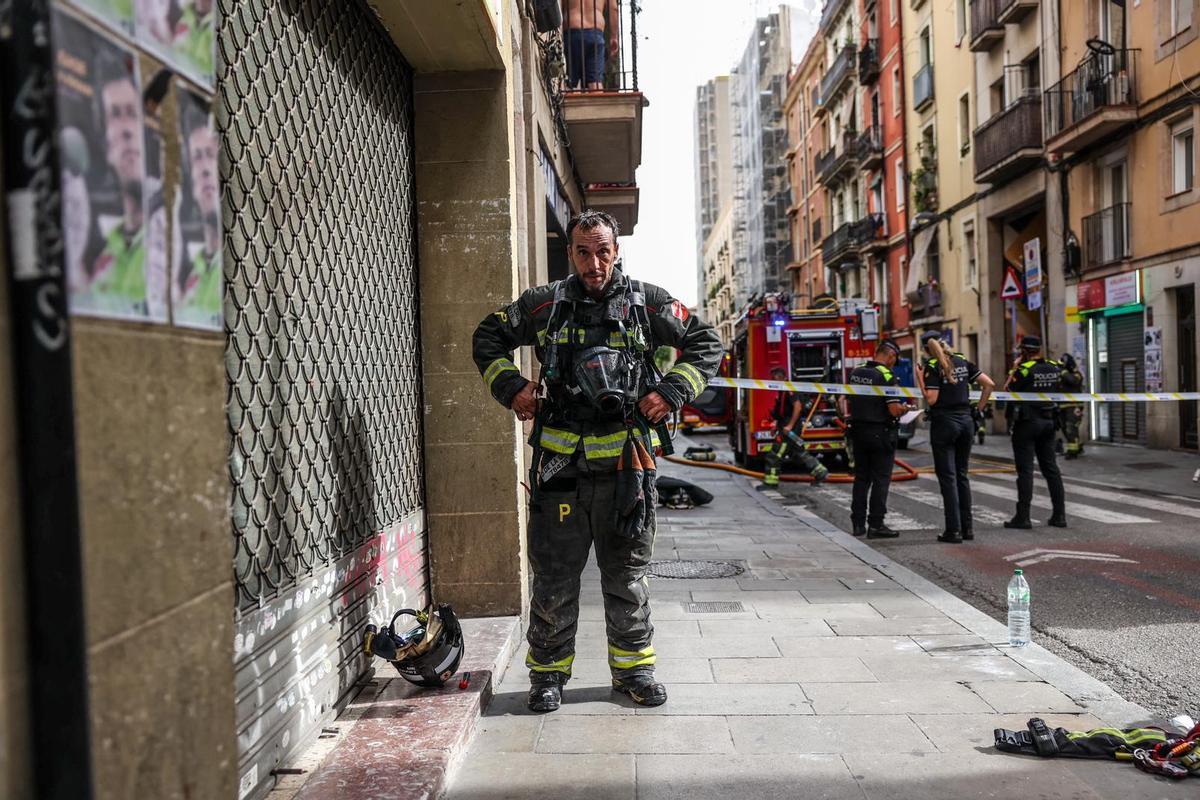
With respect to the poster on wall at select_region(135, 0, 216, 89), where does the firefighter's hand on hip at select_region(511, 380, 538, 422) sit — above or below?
below

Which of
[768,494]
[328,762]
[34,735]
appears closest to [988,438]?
[768,494]

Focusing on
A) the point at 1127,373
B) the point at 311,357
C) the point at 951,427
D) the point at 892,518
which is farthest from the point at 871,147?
the point at 311,357

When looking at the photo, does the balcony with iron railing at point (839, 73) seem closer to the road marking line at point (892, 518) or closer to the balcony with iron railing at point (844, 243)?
the balcony with iron railing at point (844, 243)

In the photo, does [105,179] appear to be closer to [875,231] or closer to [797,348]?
[797,348]

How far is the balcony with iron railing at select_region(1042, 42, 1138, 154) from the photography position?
20.3 meters

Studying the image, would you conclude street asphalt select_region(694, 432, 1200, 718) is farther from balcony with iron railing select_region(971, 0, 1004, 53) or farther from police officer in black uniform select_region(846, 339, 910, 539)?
balcony with iron railing select_region(971, 0, 1004, 53)

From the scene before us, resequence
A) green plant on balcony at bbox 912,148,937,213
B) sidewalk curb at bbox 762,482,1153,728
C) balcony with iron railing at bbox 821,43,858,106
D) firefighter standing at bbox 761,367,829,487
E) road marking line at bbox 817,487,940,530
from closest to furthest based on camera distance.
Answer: sidewalk curb at bbox 762,482,1153,728 → road marking line at bbox 817,487,940,530 → firefighter standing at bbox 761,367,829,487 → green plant on balcony at bbox 912,148,937,213 → balcony with iron railing at bbox 821,43,858,106

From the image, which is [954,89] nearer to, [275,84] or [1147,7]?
[1147,7]

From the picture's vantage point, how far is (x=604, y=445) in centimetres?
416

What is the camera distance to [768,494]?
1370cm

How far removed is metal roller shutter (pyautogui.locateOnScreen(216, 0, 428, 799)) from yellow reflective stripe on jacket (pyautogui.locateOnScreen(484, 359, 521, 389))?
51cm

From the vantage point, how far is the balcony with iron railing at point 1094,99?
2028 cm

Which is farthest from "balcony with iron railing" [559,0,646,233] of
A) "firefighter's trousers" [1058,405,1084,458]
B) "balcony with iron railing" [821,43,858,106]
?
"balcony with iron railing" [821,43,858,106]

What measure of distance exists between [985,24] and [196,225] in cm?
2854
